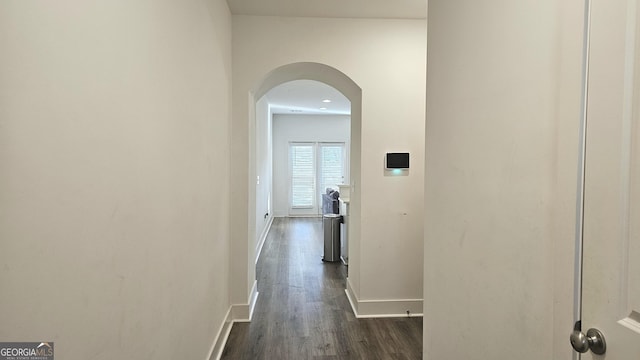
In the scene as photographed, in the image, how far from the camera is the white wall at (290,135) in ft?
32.4

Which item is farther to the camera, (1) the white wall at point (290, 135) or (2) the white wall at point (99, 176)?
(1) the white wall at point (290, 135)

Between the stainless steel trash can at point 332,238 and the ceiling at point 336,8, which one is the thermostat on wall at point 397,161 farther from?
the stainless steel trash can at point 332,238

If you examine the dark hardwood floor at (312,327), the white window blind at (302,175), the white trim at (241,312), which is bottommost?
the dark hardwood floor at (312,327)

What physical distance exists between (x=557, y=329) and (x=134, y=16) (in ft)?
5.36

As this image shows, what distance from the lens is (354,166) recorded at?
146 inches

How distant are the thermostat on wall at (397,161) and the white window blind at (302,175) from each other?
265 inches

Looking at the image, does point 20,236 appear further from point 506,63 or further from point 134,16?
point 506,63

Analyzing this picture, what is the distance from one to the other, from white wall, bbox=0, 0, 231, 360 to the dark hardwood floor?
1.04 metres

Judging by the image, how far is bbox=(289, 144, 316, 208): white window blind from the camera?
32.8ft

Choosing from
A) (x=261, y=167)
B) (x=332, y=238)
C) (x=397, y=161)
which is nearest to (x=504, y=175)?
(x=397, y=161)

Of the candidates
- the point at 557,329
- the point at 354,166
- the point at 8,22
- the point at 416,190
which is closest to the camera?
the point at 8,22

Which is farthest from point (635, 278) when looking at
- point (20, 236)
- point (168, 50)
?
point (168, 50)

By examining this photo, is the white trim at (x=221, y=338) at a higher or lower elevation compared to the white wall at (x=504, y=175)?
lower

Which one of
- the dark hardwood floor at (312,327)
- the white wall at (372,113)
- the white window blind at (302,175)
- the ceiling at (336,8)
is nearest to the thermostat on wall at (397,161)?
the white wall at (372,113)
